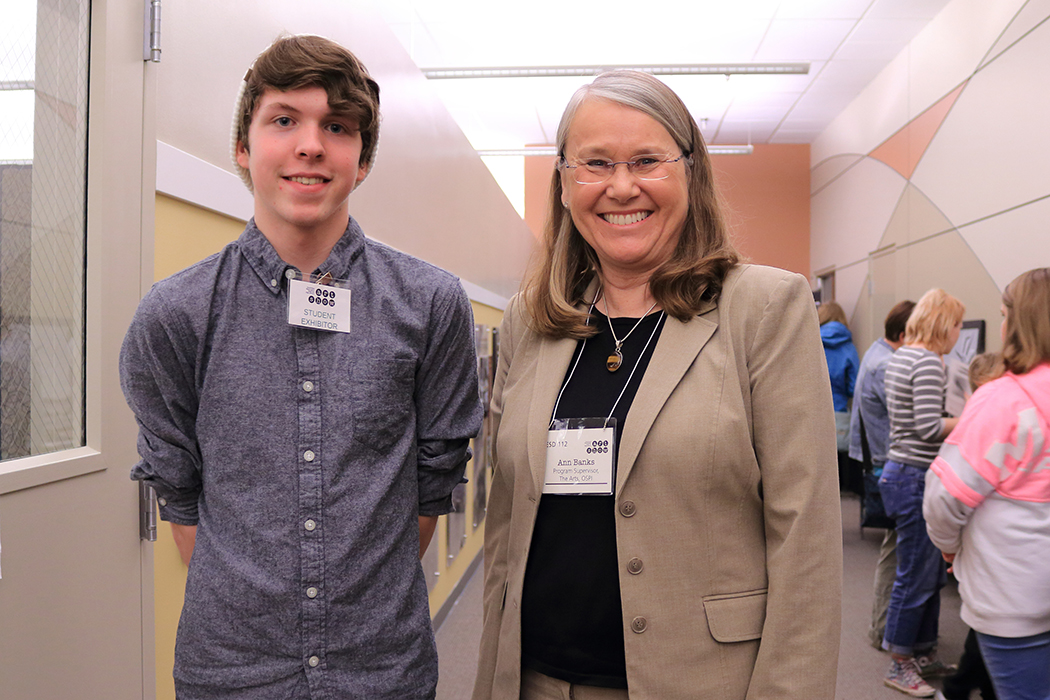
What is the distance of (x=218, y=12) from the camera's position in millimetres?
1878

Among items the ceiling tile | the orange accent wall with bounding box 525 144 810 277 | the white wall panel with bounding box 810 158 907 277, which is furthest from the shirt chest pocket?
the orange accent wall with bounding box 525 144 810 277

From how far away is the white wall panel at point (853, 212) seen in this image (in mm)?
7547

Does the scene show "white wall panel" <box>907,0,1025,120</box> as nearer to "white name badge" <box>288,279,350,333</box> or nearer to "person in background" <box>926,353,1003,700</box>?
"person in background" <box>926,353,1003,700</box>

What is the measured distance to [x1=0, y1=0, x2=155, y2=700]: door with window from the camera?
1418mm

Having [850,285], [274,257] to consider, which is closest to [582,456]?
[274,257]

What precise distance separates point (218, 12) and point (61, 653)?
4.92 feet

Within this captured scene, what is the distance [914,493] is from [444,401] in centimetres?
294

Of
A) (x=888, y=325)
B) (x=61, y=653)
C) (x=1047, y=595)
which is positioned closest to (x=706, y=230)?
(x=61, y=653)

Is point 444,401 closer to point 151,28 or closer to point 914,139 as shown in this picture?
point 151,28

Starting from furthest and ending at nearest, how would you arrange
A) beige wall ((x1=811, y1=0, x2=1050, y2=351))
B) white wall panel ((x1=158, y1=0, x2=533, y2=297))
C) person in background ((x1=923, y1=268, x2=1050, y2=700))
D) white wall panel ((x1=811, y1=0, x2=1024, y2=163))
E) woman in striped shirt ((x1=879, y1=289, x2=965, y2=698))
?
white wall panel ((x1=811, y1=0, x2=1024, y2=163)) < beige wall ((x1=811, y1=0, x2=1050, y2=351)) < woman in striped shirt ((x1=879, y1=289, x2=965, y2=698)) < person in background ((x1=923, y1=268, x2=1050, y2=700)) < white wall panel ((x1=158, y1=0, x2=533, y2=297))

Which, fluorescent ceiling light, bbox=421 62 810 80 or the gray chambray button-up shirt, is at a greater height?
fluorescent ceiling light, bbox=421 62 810 80

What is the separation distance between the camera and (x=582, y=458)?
1275mm

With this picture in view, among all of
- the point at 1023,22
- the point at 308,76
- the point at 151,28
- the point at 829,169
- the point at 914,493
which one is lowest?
the point at 914,493

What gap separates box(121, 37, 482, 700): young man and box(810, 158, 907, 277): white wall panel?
7.00 metres
